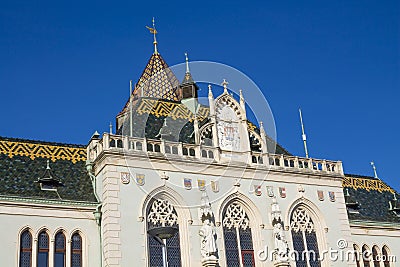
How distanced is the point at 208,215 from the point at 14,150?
12.1 meters

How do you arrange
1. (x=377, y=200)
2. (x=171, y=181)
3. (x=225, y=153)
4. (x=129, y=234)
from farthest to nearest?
(x=377, y=200) < (x=225, y=153) < (x=171, y=181) < (x=129, y=234)

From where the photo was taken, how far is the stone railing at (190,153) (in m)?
34.7

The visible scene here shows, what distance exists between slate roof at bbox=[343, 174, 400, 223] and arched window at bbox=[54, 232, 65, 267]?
20.4m

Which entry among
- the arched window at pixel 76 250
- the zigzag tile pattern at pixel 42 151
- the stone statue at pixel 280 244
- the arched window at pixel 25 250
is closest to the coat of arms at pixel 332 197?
the stone statue at pixel 280 244

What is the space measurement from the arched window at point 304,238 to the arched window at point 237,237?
10.7 ft

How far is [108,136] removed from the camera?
1353 inches

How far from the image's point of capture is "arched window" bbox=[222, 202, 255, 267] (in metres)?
35.3

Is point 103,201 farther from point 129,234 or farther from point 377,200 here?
point 377,200

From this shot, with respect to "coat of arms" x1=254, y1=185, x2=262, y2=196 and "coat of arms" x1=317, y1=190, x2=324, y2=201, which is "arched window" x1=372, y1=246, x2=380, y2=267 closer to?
"coat of arms" x1=317, y1=190, x2=324, y2=201

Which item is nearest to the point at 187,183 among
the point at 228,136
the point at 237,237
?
the point at 237,237

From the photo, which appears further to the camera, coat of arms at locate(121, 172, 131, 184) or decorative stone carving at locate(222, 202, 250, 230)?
decorative stone carving at locate(222, 202, 250, 230)

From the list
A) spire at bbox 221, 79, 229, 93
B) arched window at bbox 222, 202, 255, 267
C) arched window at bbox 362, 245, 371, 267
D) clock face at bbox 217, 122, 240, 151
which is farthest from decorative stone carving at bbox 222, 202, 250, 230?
arched window at bbox 362, 245, 371, 267

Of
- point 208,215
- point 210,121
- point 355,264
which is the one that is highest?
point 210,121

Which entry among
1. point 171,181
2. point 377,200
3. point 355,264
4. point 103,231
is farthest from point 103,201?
point 377,200
